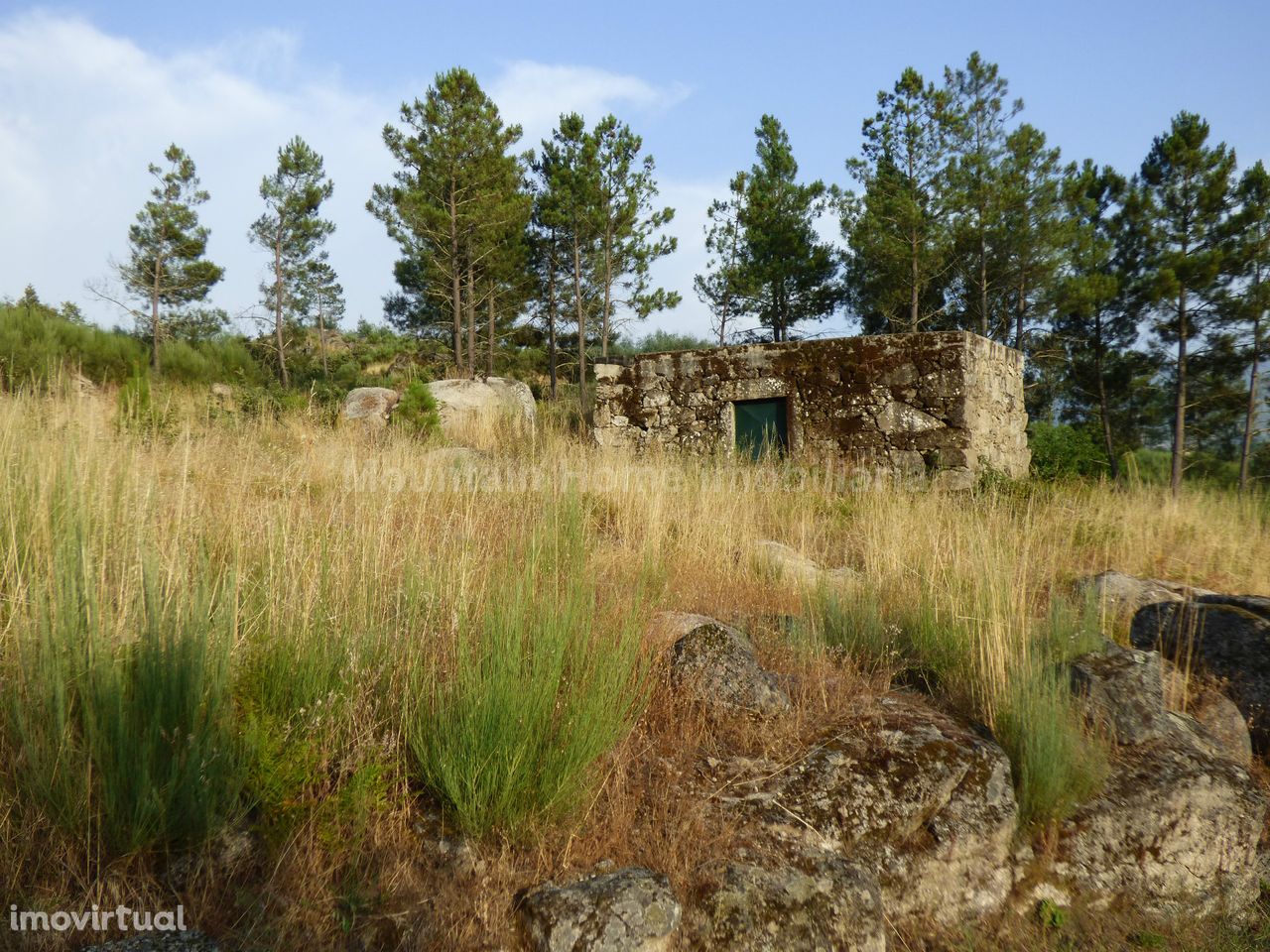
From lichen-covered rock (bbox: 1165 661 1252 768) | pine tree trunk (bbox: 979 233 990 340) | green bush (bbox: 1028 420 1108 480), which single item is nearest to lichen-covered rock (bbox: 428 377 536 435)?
green bush (bbox: 1028 420 1108 480)

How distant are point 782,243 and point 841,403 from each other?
1541 centimetres

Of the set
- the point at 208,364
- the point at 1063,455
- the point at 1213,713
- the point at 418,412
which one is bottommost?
the point at 1213,713

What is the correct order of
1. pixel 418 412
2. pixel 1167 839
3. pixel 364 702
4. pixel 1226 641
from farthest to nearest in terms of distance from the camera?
1. pixel 418 412
2. pixel 1226 641
3. pixel 1167 839
4. pixel 364 702

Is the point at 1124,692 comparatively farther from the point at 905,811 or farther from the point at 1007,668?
the point at 905,811

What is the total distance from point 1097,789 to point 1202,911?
0.57 metres

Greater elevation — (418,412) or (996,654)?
(418,412)

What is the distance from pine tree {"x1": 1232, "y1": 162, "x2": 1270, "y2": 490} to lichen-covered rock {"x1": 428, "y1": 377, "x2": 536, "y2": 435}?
51.9 feet

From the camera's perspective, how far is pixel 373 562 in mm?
3465

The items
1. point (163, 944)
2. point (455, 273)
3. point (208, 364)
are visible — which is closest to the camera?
point (163, 944)

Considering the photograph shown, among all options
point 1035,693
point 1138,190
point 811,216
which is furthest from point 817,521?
point 811,216

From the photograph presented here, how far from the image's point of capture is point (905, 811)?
9.64 ft

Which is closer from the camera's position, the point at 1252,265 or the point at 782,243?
the point at 1252,265

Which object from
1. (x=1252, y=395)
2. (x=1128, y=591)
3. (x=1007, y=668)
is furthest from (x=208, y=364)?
(x=1252, y=395)

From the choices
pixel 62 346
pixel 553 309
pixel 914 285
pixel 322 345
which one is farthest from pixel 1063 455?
pixel 322 345
